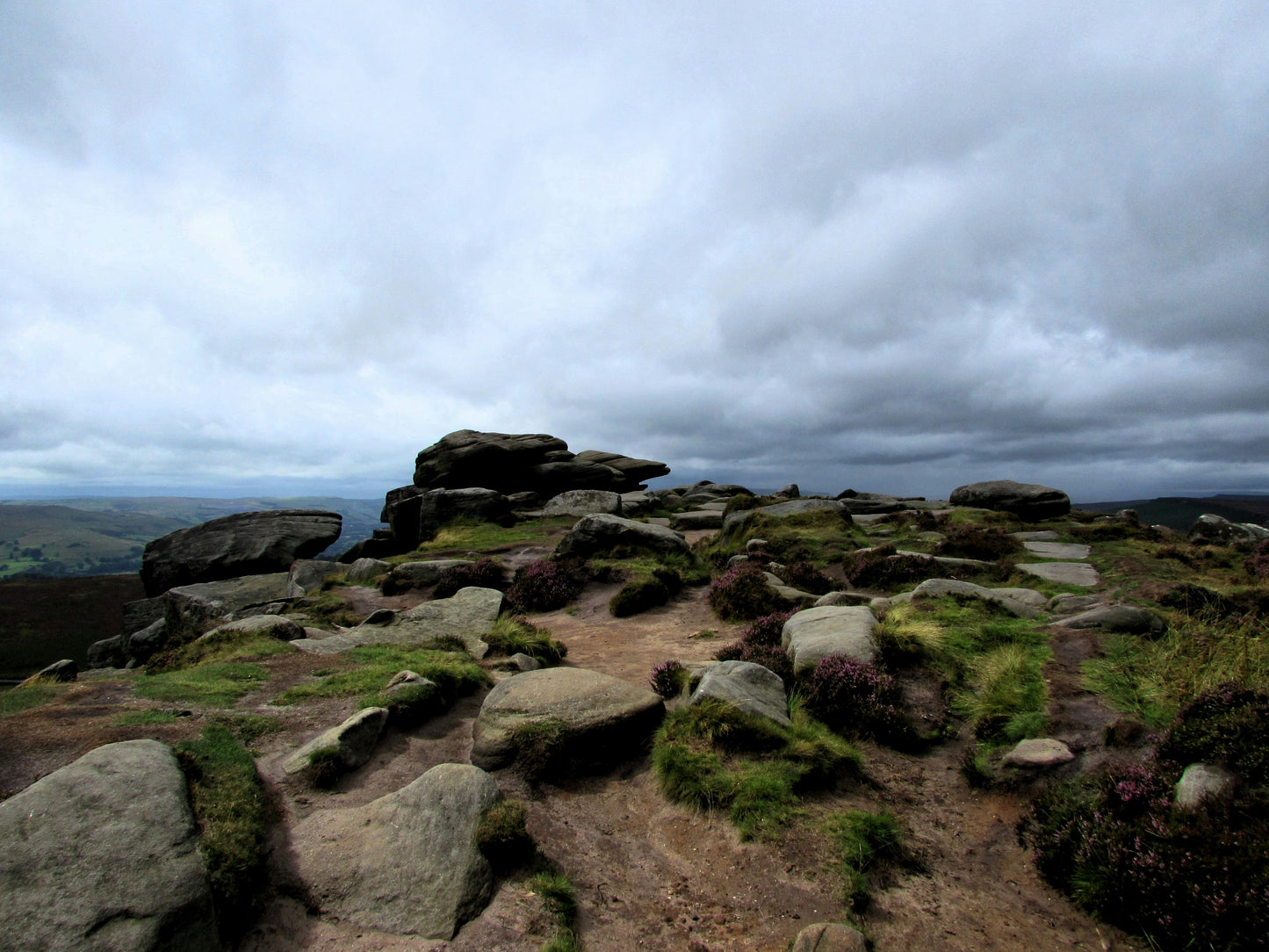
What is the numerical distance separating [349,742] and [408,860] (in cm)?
268

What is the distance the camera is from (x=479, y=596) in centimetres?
1820

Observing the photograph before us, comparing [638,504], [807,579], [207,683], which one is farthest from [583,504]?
[207,683]

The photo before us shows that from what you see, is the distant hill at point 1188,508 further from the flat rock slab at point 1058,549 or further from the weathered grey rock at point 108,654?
the weathered grey rock at point 108,654

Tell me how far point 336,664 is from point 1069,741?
514 inches

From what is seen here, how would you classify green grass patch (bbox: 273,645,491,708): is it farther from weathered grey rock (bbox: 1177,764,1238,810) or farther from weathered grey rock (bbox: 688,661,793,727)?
weathered grey rock (bbox: 1177,764,1238,810)

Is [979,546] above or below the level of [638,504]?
below

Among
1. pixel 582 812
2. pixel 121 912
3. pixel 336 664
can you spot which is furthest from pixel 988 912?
pixel 336 664

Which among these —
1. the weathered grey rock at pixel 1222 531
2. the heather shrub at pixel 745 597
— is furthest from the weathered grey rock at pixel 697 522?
the weathered grey rock at pixel 1222 531

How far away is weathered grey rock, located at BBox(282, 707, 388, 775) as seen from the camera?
7.91 m

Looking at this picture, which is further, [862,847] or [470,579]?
[470,579]

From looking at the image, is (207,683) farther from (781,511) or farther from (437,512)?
(437,512)

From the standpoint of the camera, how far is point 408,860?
6.19 metres

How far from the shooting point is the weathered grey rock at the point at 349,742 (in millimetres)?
7915

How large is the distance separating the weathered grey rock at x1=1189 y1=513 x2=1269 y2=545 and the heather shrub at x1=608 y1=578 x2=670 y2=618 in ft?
68.6
